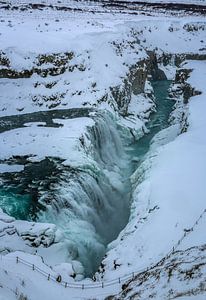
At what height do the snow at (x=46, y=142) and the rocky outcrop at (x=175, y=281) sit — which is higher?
the rocky outcrop at (x=175, y=281)

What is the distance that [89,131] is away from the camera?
29.7 m

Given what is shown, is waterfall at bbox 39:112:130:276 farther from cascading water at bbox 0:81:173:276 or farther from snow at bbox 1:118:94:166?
snow at bbox 1:118:94:166

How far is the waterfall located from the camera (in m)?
20.3

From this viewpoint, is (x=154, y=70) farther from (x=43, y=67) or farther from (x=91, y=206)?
(x=91, y=206)

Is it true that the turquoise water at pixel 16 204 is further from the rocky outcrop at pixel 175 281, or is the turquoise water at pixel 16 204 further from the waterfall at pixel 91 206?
the rocky outcrop at pixel 175 281

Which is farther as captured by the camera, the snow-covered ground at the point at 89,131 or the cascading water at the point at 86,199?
the cascading water at the point at 86,199

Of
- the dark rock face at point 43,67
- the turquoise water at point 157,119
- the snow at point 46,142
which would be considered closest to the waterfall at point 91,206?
the snow at point 46,142

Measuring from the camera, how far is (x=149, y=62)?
49.9m

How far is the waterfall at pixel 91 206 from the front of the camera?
2027 centimetres

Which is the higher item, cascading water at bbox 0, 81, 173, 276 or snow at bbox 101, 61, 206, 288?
snow at bbox 101, 61, 206, 288

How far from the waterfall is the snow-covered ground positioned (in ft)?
2.29

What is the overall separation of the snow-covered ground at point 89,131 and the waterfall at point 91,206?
70cm

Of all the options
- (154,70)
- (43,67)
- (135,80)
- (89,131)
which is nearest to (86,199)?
(89,131)

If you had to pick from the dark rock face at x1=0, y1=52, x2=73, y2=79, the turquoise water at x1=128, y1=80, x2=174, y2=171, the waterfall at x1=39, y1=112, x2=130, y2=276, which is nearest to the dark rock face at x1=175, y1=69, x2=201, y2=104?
the turquoise water at x1=128, y1=80, x2=174, y2=171
